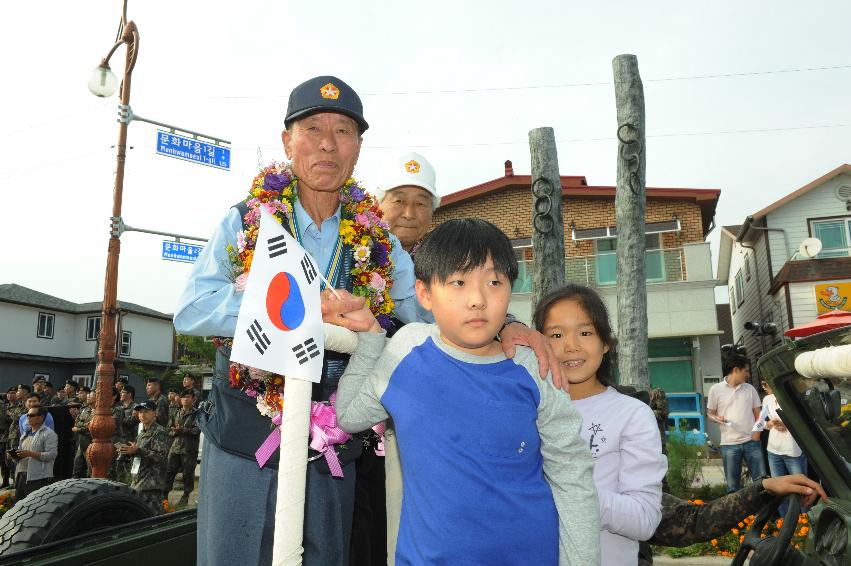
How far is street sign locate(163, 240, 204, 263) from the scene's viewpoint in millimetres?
14164

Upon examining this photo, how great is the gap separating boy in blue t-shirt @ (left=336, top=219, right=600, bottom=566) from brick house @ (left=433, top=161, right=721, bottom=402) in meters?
15.2

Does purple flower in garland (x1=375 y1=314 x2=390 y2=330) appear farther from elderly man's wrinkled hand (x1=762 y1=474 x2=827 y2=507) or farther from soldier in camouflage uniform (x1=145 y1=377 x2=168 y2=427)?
soldier in camouflage uniform (x1=145 y1=377 x2=168 y2=427)

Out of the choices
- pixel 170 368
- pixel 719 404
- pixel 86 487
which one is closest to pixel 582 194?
pixel 719 404

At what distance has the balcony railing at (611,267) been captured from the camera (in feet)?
59.5

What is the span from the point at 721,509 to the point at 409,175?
8.14 ft

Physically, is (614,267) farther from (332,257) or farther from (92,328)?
(92,328)

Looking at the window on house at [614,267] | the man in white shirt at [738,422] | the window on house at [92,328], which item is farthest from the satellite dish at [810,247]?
the window on house at [92,328]

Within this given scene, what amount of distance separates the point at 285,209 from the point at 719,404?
9073 mm

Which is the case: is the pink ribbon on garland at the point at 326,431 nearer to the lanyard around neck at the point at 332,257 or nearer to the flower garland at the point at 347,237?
the flower garland at the point at 347,237

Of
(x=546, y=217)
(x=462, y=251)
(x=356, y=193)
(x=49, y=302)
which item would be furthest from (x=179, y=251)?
(x=49, y=302)

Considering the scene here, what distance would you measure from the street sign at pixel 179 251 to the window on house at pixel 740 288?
2434 centimetres

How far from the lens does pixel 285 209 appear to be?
2525 millimetres

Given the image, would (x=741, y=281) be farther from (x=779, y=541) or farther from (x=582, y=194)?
(x=779, y=541)

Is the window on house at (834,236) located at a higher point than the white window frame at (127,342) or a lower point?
higher
